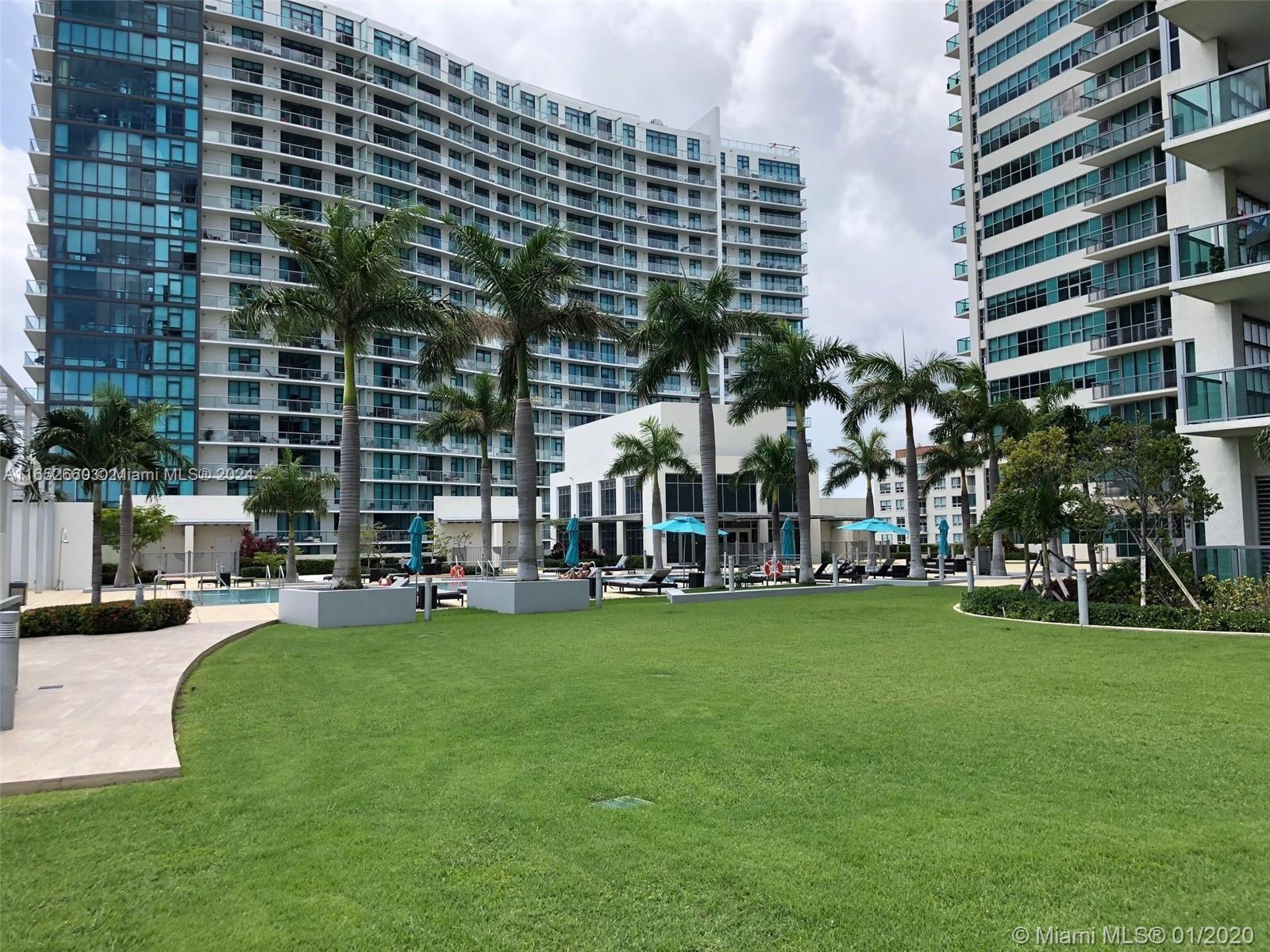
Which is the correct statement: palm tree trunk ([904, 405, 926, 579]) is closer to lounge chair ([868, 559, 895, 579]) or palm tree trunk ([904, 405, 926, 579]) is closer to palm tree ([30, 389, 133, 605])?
lounge chair ([868, 559, 895, 579])

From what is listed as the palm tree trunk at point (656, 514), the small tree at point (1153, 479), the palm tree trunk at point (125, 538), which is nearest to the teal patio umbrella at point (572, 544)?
the palm tree trunk at point (656, 514)

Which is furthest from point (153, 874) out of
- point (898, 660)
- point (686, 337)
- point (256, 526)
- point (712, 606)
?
point (256, 526)

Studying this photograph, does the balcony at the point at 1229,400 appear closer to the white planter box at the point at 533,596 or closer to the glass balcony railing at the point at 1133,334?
the white planter box at the point at 533,596

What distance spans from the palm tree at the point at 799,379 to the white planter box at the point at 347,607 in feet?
50.7

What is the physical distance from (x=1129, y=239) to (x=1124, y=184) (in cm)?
292

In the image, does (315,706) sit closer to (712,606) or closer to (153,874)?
(153,874)

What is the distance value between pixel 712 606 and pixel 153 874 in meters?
19.7

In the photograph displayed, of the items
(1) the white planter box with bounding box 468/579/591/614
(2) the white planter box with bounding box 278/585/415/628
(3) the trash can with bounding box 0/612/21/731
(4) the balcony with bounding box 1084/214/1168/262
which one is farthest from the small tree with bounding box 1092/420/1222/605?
(4) the balcony with bounding box 1084/214/1168/262

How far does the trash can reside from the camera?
27.7ft

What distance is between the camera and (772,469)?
46656 millimetres

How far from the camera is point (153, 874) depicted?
15.9 feet

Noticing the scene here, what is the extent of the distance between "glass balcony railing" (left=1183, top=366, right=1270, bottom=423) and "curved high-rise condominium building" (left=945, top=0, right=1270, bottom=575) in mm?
33

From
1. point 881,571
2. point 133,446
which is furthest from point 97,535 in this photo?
point 881,571

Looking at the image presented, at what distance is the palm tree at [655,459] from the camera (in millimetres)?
46656
